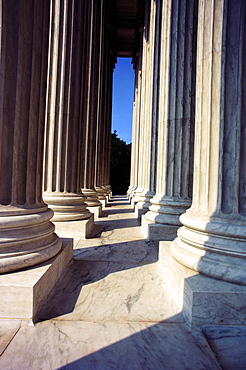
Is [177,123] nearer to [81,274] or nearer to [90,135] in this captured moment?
[81,274]

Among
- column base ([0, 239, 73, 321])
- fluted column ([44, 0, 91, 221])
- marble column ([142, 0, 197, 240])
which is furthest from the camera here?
fluted column ([44, 0, 91, 221])

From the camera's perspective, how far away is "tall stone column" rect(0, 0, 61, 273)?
17.9 metres

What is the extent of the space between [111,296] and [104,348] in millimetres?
5853

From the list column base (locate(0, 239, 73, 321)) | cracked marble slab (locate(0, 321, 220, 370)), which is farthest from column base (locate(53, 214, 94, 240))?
cracked marble slab (locate(0, 321, 220, 370))

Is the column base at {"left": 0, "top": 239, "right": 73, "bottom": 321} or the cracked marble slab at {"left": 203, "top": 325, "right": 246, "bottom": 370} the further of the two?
the column base at {"left": 0, "top": 239, "right": 73, "bottom": 321}

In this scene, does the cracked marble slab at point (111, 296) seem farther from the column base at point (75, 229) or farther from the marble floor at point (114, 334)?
the column base at point (75, 229)

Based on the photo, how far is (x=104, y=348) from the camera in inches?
512

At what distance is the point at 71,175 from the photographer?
Result: 40.2 metres

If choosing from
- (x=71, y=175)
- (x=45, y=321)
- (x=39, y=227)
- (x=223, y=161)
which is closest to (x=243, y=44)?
(x=223, y=161)

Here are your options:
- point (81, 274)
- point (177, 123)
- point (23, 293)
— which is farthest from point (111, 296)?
point (177, 123)

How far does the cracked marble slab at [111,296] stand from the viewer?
16.3 meters

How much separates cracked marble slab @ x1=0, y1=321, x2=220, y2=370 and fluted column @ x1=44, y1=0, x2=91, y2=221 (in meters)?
24.7

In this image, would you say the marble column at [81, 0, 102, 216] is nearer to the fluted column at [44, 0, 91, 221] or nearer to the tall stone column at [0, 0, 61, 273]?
the fluted column at [44, 0, 91, 221]

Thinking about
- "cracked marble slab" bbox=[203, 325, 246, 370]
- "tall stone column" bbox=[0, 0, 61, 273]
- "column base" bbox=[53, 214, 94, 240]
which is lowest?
"cracked marble slab" bbox=[203, 325, 246, 370]
